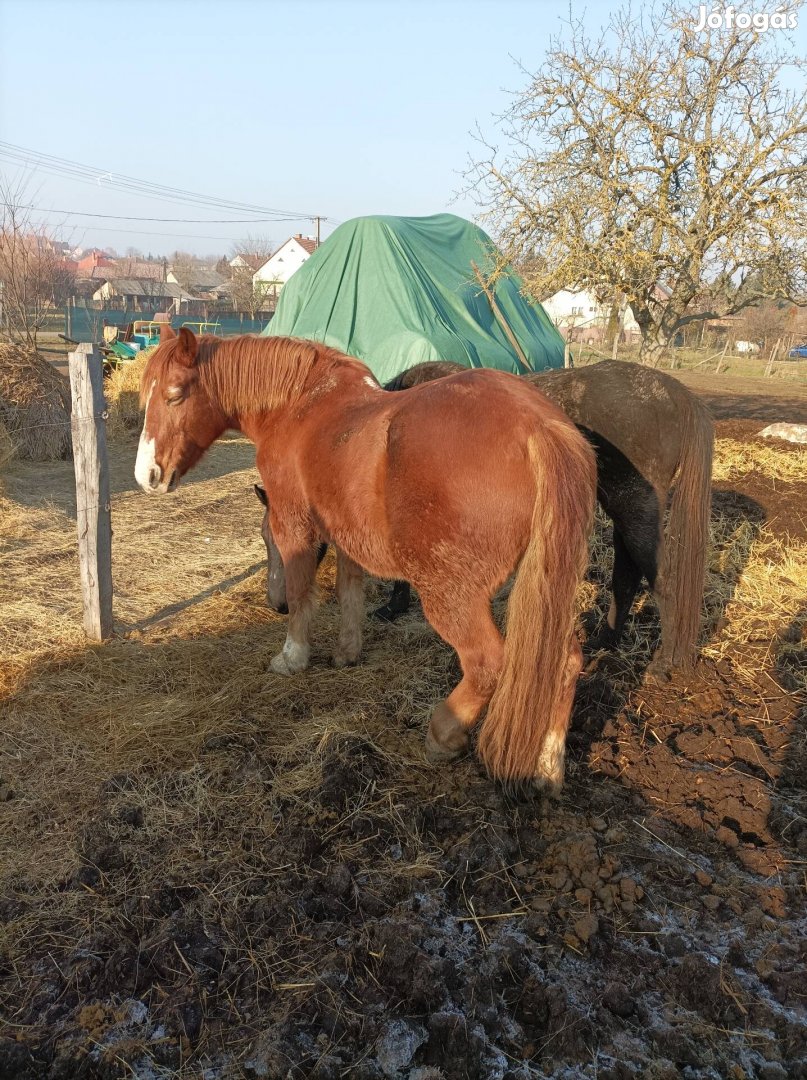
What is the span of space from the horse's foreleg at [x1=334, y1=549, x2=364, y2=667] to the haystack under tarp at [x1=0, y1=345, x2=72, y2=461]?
7.05 m

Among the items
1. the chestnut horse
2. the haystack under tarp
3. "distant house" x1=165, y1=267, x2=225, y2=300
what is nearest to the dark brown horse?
the chestnut horse

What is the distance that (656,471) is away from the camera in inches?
147

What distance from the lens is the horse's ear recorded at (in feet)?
11.5

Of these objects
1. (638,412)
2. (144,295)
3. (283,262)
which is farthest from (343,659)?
(283,262)

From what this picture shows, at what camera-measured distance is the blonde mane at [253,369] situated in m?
3.58

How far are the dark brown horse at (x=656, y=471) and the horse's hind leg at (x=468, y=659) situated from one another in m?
1.52

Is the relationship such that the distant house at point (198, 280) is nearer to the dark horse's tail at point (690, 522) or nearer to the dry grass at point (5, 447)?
the dry grass at point (5, 447)

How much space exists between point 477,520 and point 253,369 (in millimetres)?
1755

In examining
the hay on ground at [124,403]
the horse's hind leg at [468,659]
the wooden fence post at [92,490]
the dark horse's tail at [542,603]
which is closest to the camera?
the dark horse's tail at [542,603]

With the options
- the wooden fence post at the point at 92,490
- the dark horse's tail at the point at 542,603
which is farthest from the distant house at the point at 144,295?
the dark horse's tail at the point at 542,603

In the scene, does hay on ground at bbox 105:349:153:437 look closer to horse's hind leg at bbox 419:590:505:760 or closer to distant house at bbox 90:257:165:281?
horse's hind leg at bbox 419:590:505:760

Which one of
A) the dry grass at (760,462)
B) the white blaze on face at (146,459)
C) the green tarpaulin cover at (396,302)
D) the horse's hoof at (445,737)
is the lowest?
the horse's hoof at (445,737)

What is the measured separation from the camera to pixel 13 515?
6773mm

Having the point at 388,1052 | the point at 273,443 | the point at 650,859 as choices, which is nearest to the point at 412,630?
the point at 273,443
